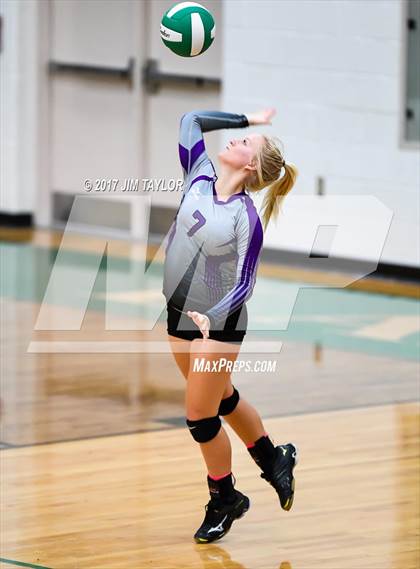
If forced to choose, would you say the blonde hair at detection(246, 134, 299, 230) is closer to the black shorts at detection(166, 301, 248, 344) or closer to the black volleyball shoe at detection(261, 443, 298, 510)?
the black shorts at detection(166, 301, 248, 344)

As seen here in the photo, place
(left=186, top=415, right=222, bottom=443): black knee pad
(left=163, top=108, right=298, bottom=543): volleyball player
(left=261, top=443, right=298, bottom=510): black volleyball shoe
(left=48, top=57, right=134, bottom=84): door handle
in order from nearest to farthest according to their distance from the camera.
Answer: (left=163, top=108, right=298, bottom=543): volleyball player → (left=186, top=415, right=222, bottom=443): black knee pad → (left=261, top=443, right=298, bottom=510): black volleyball shoe → (left=48, top=57, right=134, bottom=84): door handle

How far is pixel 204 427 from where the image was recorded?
15.8ft

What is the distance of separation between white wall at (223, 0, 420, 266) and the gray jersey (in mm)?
6240

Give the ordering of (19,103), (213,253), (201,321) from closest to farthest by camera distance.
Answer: (201,321) < (213,253) < (19,103)

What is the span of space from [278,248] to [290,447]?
6.68 metres

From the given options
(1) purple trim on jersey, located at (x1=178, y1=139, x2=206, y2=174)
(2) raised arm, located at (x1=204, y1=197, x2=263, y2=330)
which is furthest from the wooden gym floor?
(1) purple trim on jersey, located at (x1=178, y1=139, x2=206, y2=174)

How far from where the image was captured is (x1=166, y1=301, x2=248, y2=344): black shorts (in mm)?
4633

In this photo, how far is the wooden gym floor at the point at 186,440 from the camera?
493 centimetres

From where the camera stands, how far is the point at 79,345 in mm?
8820

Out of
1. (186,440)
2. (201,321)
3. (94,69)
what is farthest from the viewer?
(94,69)

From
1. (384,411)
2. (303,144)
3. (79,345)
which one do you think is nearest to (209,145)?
(303,144)

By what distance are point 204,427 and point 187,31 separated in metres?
1.28

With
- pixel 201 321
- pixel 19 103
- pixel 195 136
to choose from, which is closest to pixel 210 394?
pixel 201 321

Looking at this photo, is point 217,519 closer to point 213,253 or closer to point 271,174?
point 213,253
